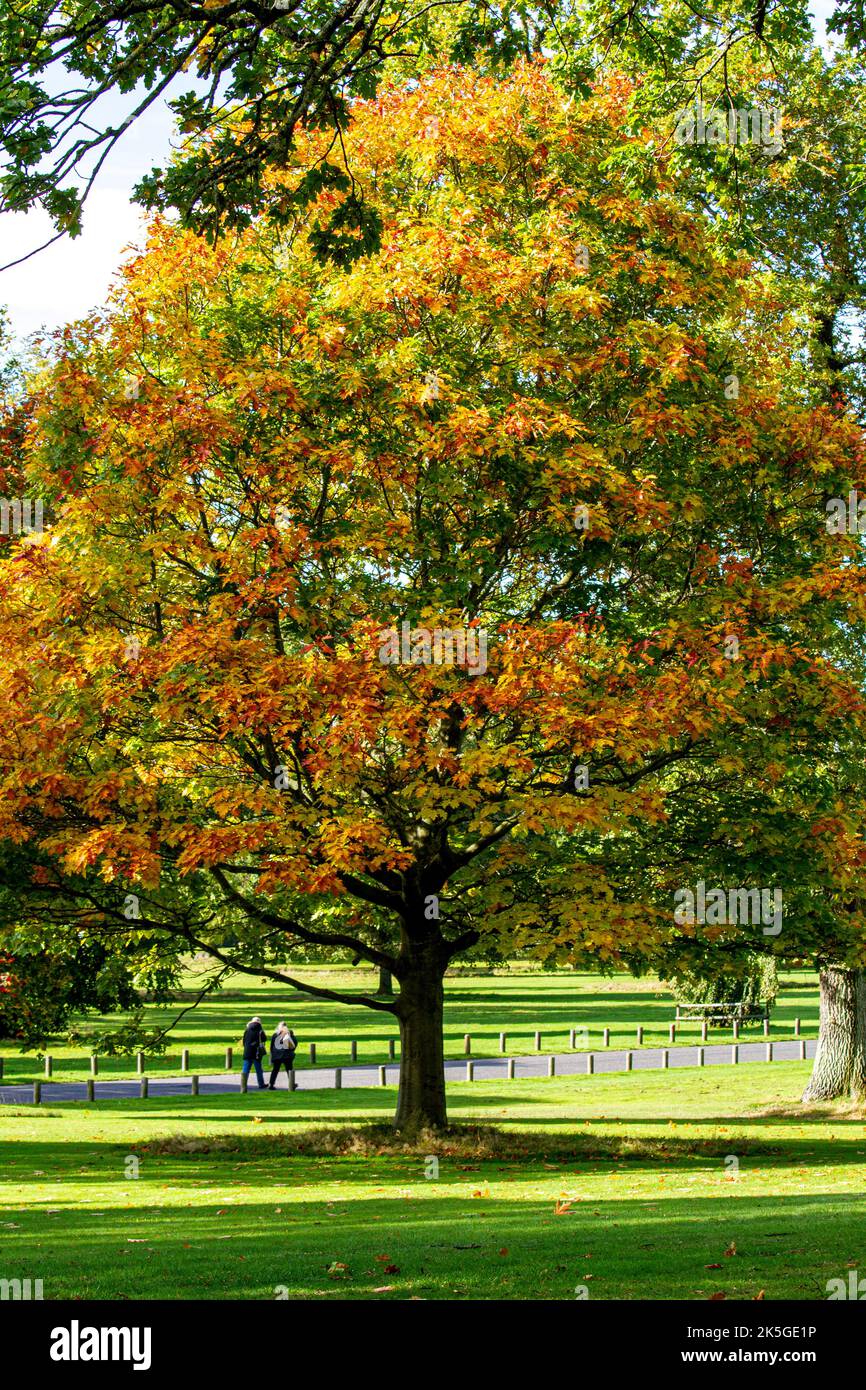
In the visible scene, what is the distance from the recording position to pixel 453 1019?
178 ft

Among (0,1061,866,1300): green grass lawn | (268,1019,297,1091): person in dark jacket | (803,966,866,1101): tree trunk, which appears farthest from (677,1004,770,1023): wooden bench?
(0,1061,866,1300): green grass lawn

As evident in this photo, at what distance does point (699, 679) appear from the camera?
14883 mm

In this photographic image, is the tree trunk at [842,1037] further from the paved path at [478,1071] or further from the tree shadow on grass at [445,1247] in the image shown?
the tree shadow on grass at [445,1247]

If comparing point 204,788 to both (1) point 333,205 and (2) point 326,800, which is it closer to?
(2) point 326,800

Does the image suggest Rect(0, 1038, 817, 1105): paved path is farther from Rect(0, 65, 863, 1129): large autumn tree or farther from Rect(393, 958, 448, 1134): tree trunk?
Rect(0, 65, 863, 1129): large autumn tree

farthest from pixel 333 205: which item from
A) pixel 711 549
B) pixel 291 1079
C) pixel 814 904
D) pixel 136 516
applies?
pixel 291 1079

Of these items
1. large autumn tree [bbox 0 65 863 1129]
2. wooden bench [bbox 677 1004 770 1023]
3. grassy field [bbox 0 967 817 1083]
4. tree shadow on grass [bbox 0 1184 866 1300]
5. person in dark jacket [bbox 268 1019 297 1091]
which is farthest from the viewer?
wooden bench [bbox 677 1004 770 1023]

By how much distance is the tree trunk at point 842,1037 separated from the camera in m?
25.4

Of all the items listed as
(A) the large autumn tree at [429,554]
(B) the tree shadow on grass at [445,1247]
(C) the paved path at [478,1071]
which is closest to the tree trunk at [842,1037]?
(A) the large autumn tree at [429,554]

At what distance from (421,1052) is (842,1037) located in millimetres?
9929

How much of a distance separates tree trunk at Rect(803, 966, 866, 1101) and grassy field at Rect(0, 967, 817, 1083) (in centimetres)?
1347

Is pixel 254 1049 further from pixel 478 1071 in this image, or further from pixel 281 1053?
pixel 478 1071

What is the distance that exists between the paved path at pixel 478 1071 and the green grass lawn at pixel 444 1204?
4.35 meters

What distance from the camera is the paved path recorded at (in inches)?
1243
